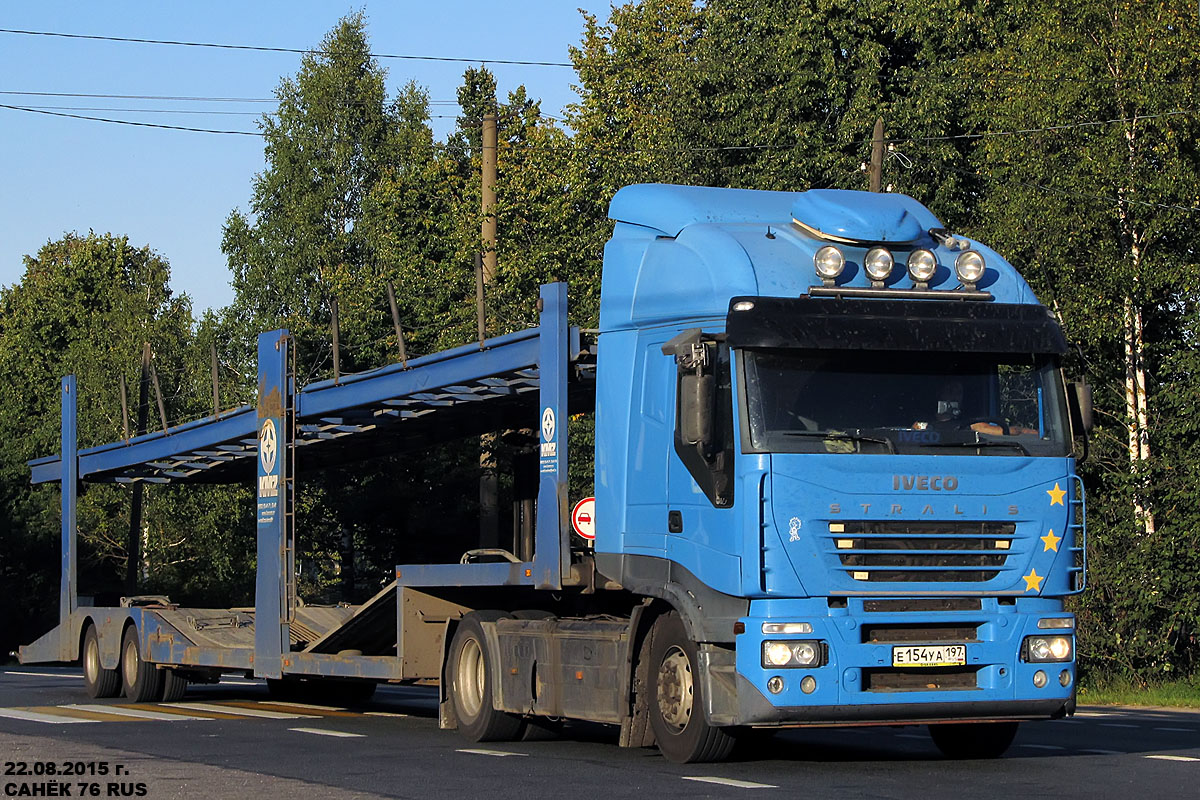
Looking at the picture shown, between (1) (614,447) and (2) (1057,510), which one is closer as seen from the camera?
(2) (1057,510)

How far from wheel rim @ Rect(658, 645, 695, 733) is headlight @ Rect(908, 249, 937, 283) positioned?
3.00 metres

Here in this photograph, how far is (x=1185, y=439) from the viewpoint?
82.5 feet

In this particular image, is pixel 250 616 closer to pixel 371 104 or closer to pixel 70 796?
pixel 70 796

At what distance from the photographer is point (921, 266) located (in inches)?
468

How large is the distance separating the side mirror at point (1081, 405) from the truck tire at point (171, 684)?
12.4m

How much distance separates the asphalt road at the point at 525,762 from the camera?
10.6 metres

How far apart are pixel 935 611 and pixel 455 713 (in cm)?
517

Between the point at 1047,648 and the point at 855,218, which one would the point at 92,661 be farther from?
the point at 1047,648

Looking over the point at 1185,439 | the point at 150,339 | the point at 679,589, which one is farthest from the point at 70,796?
the point at 150,339

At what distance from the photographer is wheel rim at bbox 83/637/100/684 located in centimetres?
2166

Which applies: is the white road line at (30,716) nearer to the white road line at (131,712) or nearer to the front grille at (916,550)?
the white road line at (131,712)

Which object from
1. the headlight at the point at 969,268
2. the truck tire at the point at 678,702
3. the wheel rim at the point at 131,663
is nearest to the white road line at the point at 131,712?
the wheel rim at the point at 131,663

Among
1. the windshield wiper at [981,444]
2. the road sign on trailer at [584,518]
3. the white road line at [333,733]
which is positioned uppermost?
the windshield wiper at [981,444]

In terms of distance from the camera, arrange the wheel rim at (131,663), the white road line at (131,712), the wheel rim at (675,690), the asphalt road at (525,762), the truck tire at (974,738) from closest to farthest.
A: the asphalt road at (525,762)
the wheel rim at (675,690)
the truck tire at (974,738)
the white road line at (131,712)
the wheel rim at (131,663)
